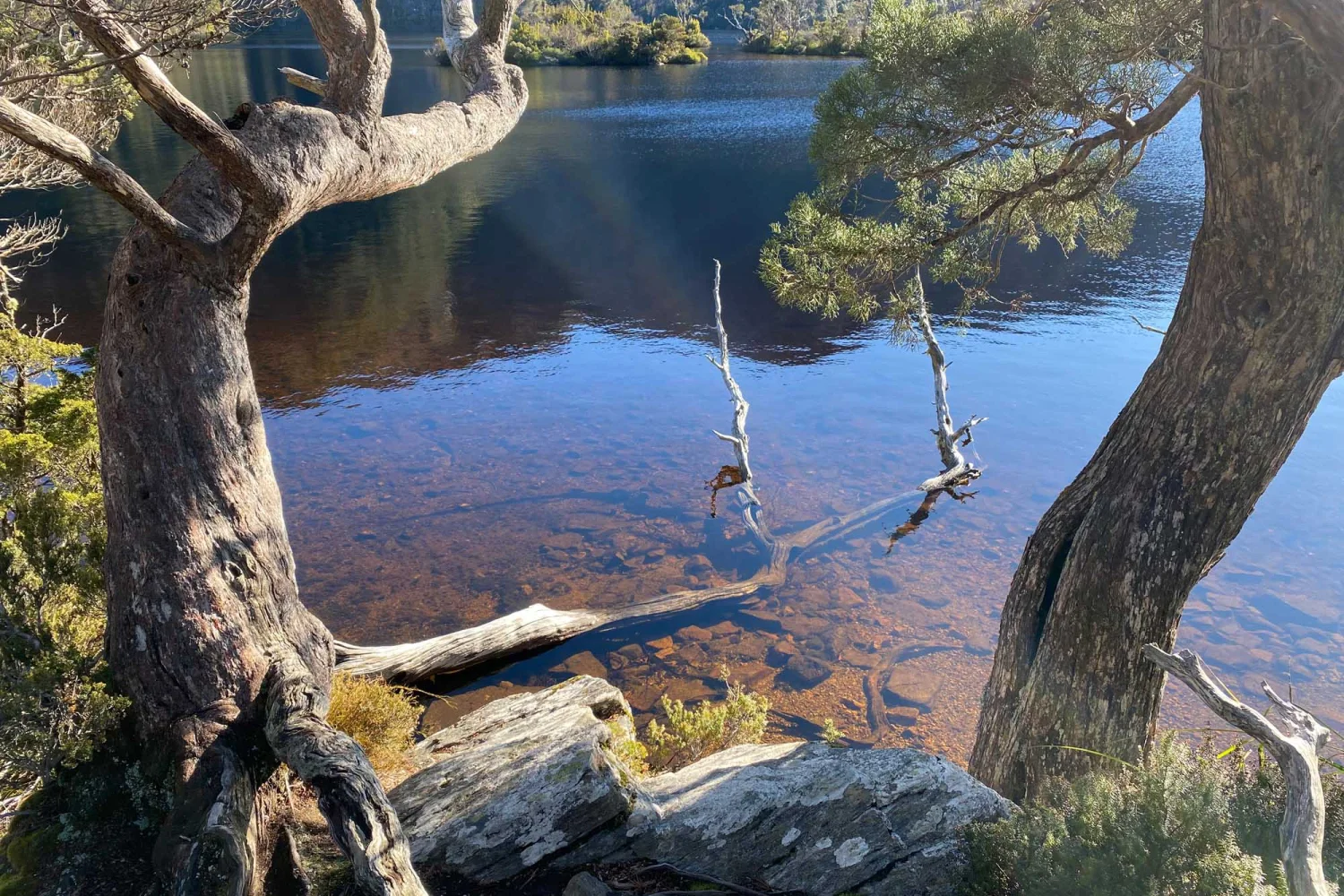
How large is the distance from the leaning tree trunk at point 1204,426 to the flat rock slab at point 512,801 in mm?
2461

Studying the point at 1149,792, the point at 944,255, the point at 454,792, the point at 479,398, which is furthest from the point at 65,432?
the point at 479,398

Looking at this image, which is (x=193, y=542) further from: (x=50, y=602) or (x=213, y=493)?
(x=50, y=602)

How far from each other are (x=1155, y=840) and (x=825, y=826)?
131 cm

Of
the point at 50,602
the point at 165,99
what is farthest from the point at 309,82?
the point at 50,602

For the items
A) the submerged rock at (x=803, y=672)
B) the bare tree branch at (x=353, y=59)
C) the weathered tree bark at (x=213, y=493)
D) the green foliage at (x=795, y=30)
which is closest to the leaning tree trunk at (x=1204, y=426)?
the submerged rock at (x=803, y=672)

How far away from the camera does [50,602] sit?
4.70 metres

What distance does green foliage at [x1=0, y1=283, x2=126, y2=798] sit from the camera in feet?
12.8

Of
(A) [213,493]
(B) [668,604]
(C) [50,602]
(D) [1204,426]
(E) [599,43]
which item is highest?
(E) [599,43]

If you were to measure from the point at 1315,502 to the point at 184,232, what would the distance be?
13332 mm

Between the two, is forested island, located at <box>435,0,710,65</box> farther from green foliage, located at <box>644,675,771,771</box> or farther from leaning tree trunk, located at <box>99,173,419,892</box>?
leaning tree trunk, located at <box>99,173,419,892</box>

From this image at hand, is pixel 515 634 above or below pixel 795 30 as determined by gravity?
below

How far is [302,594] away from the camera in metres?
9.24

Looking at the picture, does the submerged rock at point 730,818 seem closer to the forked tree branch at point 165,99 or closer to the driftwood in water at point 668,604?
the forked tree branch at point 165,99

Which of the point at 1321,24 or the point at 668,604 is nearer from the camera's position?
the point at 1321,24
